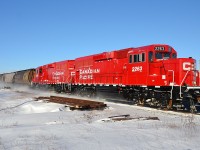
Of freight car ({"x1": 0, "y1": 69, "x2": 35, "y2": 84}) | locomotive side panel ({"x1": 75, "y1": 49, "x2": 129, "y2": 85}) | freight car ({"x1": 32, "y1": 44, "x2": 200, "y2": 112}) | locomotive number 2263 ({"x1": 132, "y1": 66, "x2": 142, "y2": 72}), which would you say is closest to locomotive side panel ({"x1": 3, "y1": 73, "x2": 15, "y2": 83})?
freight car ({"x1": 0, "y1": 69, "x2": 35, "y2": 84})

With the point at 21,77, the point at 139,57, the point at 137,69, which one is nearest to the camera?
the point at 139,57

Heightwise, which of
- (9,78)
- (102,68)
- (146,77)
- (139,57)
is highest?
(139,57)

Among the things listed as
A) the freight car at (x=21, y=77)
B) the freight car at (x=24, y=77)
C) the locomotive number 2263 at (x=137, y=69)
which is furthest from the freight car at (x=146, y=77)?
the freight car at (x=21, y=77)

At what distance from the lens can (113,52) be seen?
22.2m

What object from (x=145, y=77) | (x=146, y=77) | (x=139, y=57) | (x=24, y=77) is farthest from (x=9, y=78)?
(x=146, y=77)

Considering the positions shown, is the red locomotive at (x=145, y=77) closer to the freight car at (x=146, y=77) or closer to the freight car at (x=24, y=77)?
the freight car at (x=146, y=77)

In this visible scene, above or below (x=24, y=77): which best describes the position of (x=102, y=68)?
above

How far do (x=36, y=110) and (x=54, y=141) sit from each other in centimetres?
1123

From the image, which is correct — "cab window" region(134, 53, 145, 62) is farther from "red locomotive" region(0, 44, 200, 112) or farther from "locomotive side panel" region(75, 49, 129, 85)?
"locomotive side panel" region(75, 49, 129, 85)

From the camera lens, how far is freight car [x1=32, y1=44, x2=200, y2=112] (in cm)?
1622

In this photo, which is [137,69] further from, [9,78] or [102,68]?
[9,78]

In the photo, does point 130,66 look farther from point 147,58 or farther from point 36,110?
point 36,110

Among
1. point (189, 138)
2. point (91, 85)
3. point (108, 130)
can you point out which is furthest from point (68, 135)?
point (91, 85)

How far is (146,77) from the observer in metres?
18.0
